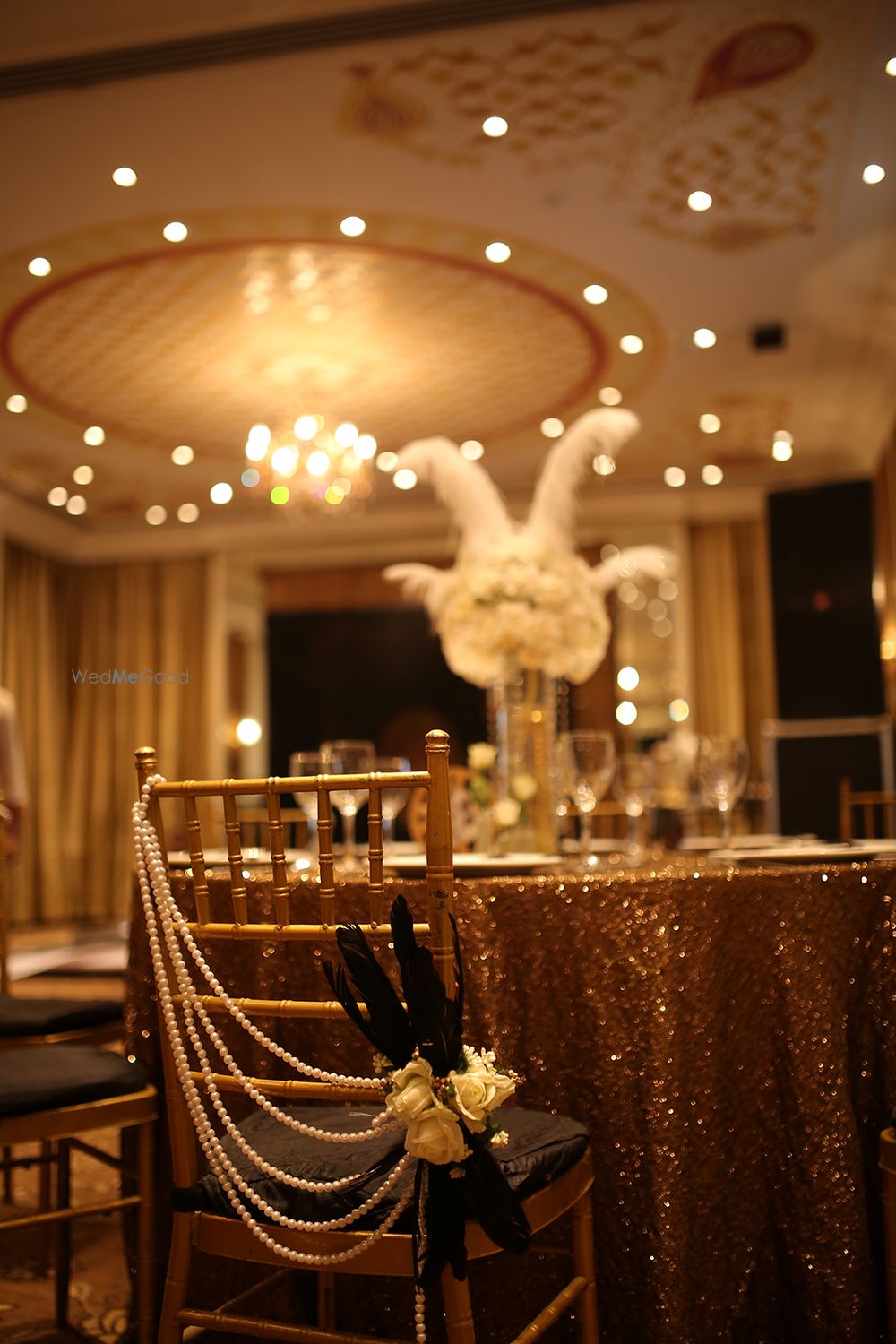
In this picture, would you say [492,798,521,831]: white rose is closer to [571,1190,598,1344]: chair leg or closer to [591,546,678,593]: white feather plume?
[591,546,678,593]: white feather plume

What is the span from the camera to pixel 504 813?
2.43 meters

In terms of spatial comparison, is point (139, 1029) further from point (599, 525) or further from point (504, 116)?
point (599, 525)

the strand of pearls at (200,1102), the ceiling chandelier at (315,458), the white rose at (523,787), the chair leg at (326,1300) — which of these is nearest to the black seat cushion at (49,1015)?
the chair leg at (326,1300)

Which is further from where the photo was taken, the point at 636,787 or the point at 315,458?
the point at 315,458

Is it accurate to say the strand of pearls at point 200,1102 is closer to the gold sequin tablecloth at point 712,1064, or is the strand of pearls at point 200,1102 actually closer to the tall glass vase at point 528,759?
the gold sequin tablecloth at point 712,1064

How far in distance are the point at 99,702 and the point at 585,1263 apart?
877 cm

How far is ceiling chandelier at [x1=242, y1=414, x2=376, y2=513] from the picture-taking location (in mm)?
5645

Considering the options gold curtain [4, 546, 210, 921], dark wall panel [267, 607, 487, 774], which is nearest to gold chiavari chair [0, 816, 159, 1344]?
gold curtain [4, 546, 210, 921]

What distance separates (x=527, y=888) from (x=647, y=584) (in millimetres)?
8832

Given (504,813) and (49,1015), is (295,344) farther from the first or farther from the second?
(49,1015)

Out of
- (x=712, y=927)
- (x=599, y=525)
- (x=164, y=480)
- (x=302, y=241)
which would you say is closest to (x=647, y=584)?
(x=599, y=525)

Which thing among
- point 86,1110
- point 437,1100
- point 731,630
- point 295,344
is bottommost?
point 86,1110

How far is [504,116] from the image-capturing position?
13.3ft

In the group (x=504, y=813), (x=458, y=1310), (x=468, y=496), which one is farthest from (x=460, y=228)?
(x=458, y=1310)
